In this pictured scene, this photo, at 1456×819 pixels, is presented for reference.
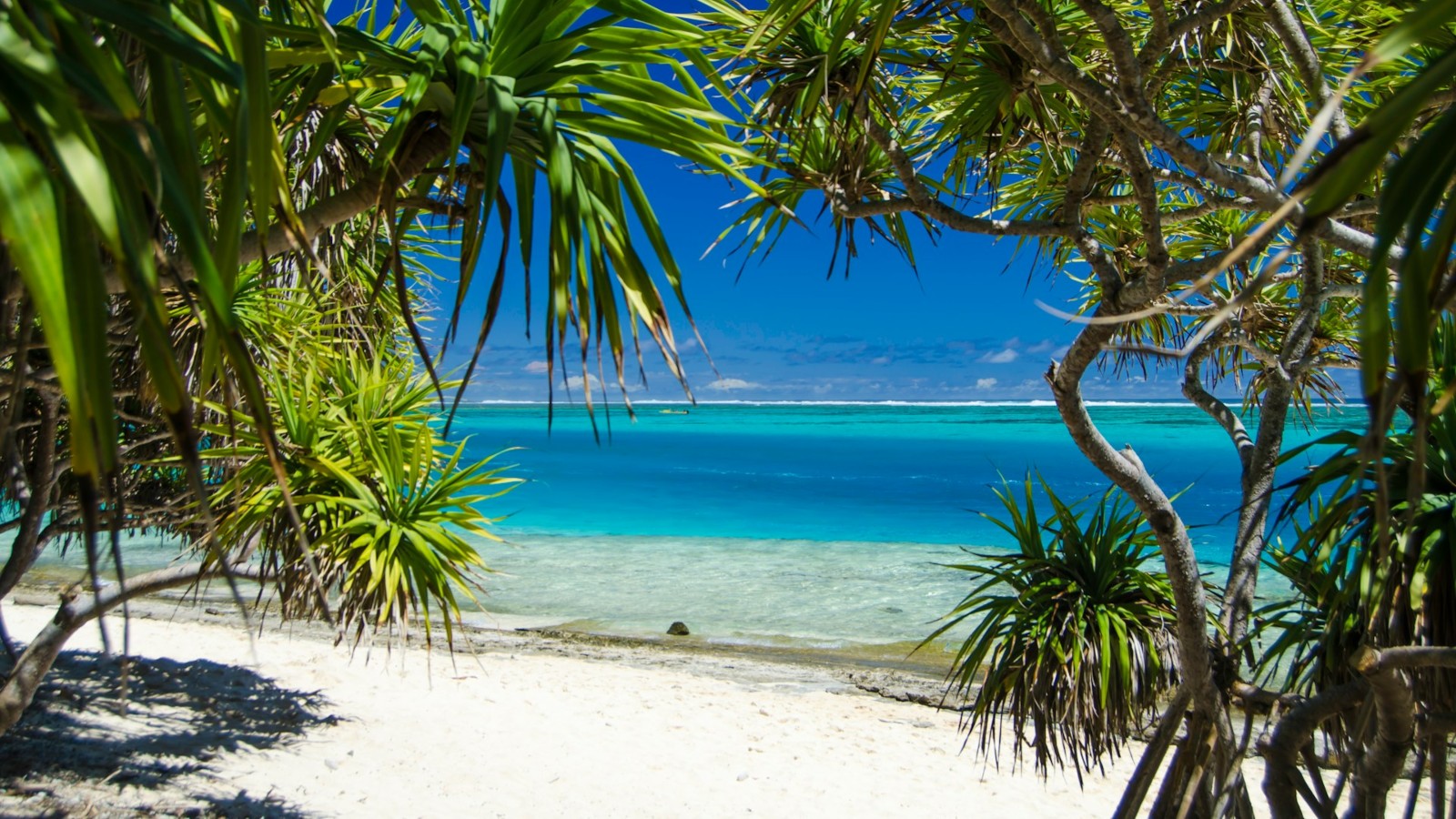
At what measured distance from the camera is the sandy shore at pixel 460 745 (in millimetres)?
4477

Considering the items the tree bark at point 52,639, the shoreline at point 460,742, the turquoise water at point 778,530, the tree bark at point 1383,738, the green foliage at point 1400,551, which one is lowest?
the turquoise water at point 778,530

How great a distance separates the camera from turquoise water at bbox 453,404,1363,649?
12828mm

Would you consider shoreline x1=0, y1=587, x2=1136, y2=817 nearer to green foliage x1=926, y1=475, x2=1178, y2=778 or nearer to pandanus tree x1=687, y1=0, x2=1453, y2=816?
green foliage x1=926, y1=475, x2=1178, y2=778

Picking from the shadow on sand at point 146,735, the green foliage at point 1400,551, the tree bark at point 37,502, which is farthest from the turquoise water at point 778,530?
the shadow on sand at point 146,735

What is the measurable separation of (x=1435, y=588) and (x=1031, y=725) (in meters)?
5.77

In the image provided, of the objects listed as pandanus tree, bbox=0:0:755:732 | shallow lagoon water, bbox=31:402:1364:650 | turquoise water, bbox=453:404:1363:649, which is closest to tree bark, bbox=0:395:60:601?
pandanus tree, bbox=0:0:755:732

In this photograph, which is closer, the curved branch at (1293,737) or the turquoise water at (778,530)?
the curved branch at (1293,737)

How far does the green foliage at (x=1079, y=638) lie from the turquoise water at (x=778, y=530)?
33cm

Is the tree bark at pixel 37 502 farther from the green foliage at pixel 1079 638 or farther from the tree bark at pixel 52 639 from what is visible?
the green foliage at pixel 1079 638

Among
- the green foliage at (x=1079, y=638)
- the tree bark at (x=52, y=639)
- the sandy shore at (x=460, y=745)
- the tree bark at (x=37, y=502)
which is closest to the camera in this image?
the tree bark at (x=37, y=502)

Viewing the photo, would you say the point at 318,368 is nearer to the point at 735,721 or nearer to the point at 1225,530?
the point at 735,721

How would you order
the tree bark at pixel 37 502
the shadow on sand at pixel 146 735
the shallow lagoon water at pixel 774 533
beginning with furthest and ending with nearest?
the shallow lagoon water at pixel 774 533 < the shadow on sand at pixel 146 735 < the tree bark at pixel 37 502

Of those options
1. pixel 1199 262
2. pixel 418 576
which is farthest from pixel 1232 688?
pixel 418 576

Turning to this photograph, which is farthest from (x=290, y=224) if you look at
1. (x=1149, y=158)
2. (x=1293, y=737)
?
(x=1149, y=158)
